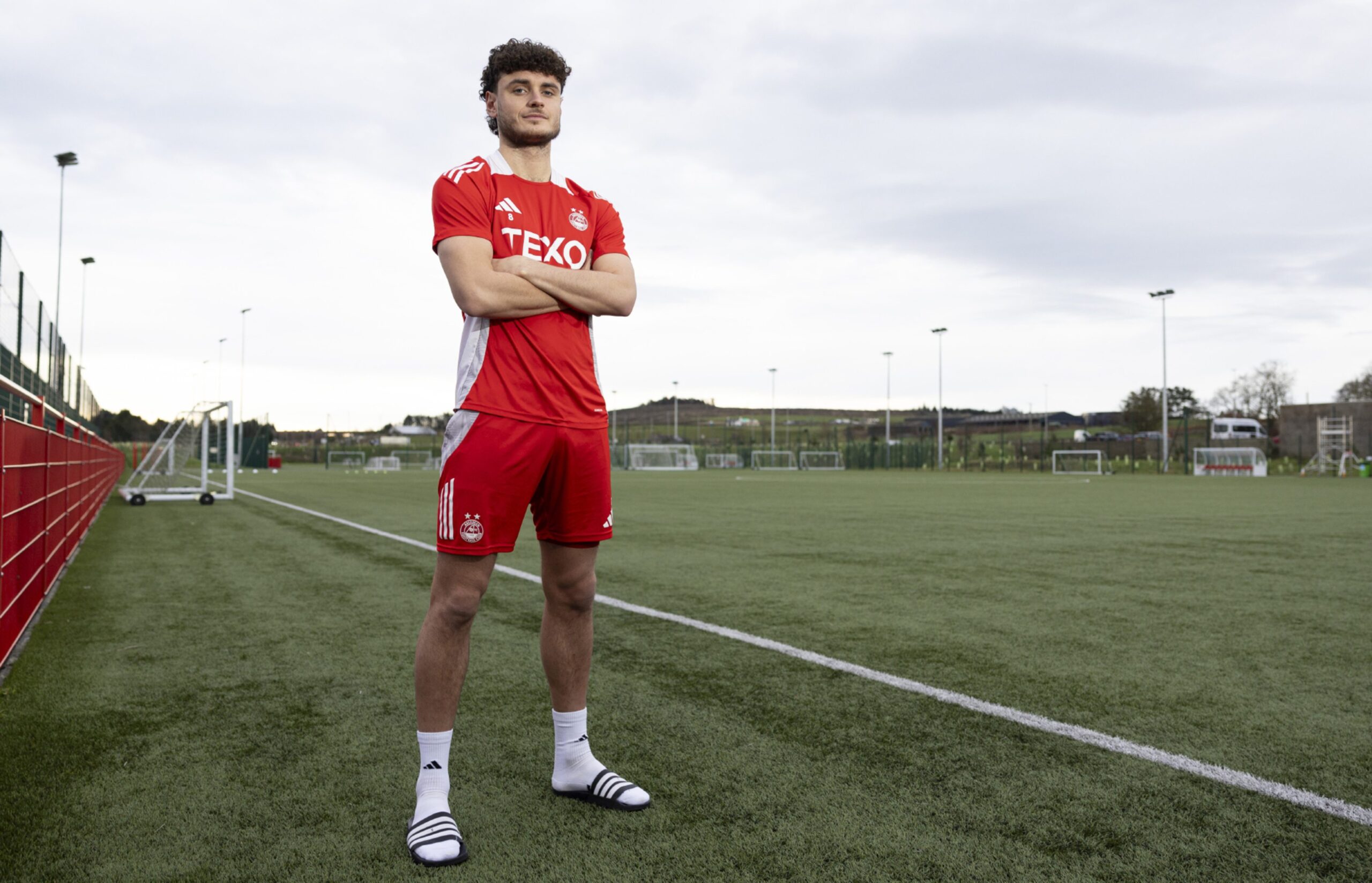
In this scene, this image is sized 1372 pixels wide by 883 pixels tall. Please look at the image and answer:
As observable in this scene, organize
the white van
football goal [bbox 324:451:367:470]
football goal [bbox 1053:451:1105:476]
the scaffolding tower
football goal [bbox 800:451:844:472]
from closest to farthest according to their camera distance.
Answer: the scaffolding tower → football goal [bbox 1053:451:1105:476] → the white van → football goal [bbox 800:451:844:472] → football goal [bbox 324:451:367:470]

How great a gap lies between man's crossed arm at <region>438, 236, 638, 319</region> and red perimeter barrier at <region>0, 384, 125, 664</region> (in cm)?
274

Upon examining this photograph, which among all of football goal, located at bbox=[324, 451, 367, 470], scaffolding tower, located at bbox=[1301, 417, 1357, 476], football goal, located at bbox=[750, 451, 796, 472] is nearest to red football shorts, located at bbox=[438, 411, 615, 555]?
scaffolding tower, located at bbox=[1301, 417, 1357, 476]

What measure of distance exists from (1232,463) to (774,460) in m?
26.3

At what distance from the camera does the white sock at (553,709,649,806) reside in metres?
2.29

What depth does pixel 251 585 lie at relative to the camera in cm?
616

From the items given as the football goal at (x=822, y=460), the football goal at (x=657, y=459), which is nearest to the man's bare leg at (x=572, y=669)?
the football goal at (x=657, y=459)

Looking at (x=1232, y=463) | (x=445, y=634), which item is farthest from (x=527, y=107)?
(x=1232, y=463)

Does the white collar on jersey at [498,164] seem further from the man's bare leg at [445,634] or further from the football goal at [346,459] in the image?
the football goal at [346,459]

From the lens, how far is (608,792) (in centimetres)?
223

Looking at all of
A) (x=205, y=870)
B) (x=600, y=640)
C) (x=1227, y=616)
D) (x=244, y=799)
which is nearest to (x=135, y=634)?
(x=600, y=640)

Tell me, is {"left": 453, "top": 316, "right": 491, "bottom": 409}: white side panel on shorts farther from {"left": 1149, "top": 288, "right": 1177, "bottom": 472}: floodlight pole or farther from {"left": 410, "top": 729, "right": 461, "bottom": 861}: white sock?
{"left": 1149, "top": 288, "right": 1177, "bottom": 472}: floodlight pole

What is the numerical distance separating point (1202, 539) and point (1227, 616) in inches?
190

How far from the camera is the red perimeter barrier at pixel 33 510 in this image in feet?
12.5

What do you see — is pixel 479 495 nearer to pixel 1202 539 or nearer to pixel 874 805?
pixel 874 805
